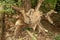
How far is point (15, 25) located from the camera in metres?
3.88

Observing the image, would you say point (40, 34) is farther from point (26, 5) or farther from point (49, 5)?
point (49, 5)

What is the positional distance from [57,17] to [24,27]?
3.85 feet

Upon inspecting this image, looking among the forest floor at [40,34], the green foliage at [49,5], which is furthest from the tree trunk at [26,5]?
the green foliage at [49,5]

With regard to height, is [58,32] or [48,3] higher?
[48,3]

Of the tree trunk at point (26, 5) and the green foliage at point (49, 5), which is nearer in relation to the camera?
the tree trunk at point (26, 5)

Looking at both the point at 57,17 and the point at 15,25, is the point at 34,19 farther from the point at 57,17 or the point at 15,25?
the point at 57,17

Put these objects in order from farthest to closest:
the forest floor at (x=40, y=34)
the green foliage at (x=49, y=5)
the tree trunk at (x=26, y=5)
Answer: the green foliage at (x=49, y=5)
the tree trunk at (x=26, y=5)
the forest floor at (x=40, y=34)

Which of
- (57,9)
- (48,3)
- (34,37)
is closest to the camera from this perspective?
(34,37)

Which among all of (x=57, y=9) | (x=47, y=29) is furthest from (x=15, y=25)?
(x=57, y=9)

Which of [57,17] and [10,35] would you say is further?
[57,17]

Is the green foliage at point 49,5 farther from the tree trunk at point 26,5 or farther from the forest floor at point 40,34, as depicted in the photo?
the tree trunk at point 26,5

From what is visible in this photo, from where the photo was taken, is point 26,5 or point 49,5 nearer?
point 26,5

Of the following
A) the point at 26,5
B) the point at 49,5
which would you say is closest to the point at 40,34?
the point at 26,5

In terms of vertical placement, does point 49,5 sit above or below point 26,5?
below
